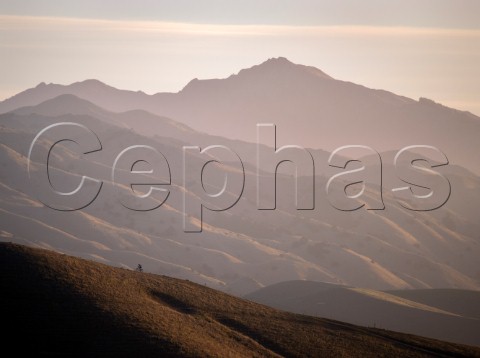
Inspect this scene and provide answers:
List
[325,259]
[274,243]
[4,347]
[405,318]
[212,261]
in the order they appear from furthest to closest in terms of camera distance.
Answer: [274,243]
[325,259]
[212,261]
[405,318]
[4,347]

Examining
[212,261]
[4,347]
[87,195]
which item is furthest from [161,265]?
[4,347]

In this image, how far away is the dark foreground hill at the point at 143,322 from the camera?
146 feet

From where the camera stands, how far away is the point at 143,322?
47.5m

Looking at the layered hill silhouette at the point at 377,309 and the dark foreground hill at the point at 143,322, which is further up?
the dark foreground hill at the point at 143,322

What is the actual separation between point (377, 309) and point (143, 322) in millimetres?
59853

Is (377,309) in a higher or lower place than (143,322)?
lower

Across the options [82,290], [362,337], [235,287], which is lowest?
[235,287]

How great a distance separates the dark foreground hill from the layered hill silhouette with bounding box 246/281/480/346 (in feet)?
115

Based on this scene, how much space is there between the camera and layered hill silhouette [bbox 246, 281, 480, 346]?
9531cm

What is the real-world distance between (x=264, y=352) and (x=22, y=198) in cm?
14690

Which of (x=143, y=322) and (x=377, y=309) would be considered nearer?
(x=143, y=322)

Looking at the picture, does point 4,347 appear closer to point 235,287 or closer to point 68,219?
point 235,287

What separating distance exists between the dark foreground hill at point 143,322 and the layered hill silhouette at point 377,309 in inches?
1381

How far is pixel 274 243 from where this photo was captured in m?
193
